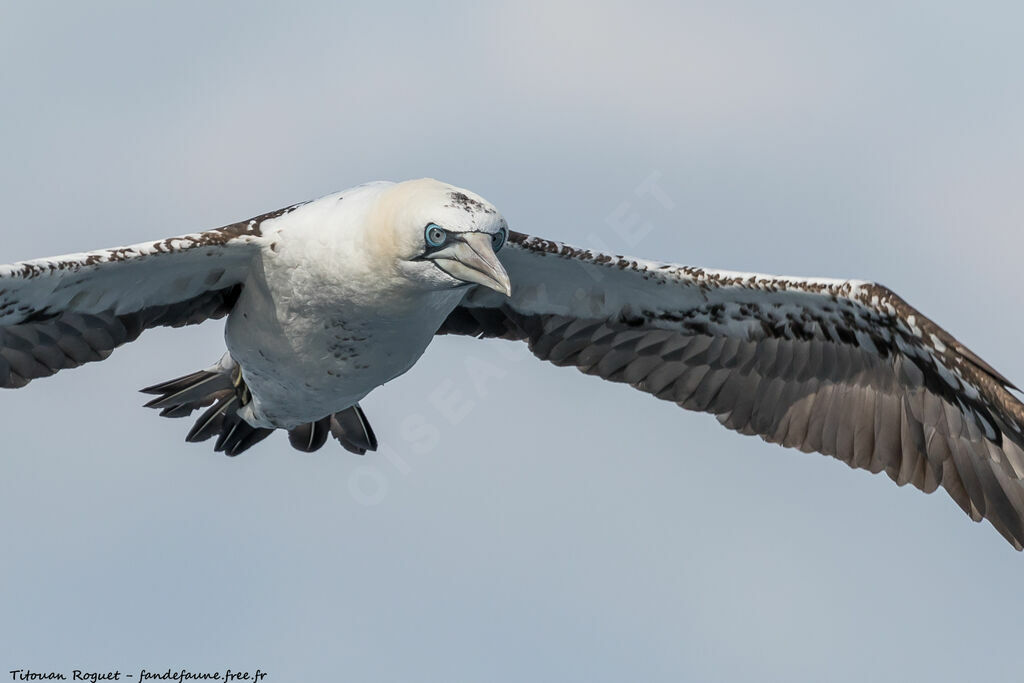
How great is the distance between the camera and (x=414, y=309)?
14.0 metres

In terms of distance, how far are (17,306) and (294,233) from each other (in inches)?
118

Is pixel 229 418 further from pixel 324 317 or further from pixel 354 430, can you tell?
pixel 324 317

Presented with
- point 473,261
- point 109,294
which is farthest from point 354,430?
point 473,261

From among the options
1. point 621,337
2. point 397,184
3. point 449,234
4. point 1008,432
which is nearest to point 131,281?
point 397,184

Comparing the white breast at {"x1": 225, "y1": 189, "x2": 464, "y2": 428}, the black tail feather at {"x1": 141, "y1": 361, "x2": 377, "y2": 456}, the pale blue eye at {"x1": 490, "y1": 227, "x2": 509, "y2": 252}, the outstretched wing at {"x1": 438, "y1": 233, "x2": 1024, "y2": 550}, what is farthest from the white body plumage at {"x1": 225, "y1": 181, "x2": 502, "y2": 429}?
the outstretched wing at {"x1": 438, "y1": 233, "x2": 1024, "y2": 550}

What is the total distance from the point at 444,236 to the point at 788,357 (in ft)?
Answer: 20.7

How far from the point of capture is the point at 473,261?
1272 cm

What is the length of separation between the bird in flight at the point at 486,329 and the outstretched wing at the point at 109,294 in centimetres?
2

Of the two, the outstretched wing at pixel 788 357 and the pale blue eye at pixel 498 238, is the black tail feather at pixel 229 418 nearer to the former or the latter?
the outstretched wing at pixel 788 357

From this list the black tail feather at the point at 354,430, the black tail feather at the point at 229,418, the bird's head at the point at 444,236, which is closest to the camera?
the bird's head at the point at 444,236

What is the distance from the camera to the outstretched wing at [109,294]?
48.0 ft

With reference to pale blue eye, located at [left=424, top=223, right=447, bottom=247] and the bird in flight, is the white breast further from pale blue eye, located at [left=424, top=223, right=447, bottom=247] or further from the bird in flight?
pale blue eye, located at [left=424, top=223, right=447, bottom=247]

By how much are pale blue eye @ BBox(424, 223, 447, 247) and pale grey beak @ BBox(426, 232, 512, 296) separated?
0.08m

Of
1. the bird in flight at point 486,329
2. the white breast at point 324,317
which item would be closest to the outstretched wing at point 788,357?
the bird in flight at point 486,329
